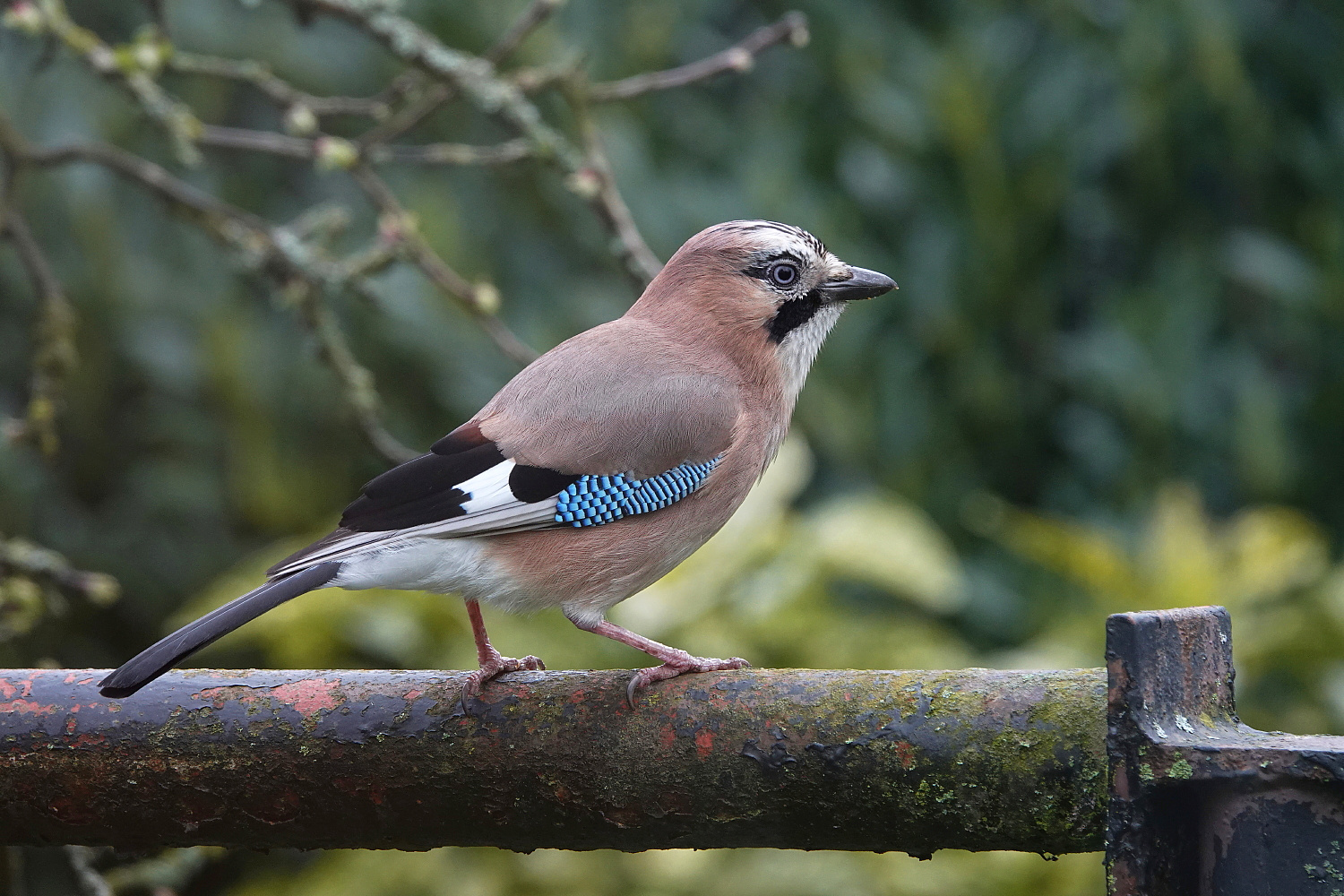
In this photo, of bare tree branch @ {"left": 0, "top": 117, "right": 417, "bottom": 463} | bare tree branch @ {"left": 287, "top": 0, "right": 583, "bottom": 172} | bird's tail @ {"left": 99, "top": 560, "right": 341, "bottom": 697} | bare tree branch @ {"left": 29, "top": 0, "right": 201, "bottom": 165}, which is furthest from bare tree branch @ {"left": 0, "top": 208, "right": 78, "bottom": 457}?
bird's tail @ {"left": 99, "top": 560, "right": 341, "bottom": 697}

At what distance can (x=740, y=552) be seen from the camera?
431 centimetres

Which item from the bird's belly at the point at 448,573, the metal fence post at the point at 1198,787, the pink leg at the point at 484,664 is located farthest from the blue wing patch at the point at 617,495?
the metal fence post at the point at 1198,787

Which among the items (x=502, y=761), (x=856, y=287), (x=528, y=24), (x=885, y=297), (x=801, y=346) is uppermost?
(x=528, y=24)

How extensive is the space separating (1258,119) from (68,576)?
4.78m

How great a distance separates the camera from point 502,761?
1.77 meters

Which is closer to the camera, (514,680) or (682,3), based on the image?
(514,680)

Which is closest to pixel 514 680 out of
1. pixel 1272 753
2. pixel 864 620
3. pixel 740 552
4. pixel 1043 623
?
pixel 1272 753

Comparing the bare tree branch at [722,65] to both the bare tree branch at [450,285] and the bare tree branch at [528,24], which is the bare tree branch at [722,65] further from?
the bare tree branch at [450,285]

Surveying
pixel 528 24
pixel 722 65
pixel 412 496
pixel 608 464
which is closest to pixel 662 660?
pixel 608 464

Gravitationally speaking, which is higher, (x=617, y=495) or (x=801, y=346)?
(x=801, y=346)

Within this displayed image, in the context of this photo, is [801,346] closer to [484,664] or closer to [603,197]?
[603,197]

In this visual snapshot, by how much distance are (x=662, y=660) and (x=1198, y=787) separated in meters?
1.14

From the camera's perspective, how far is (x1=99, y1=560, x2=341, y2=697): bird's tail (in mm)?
1693

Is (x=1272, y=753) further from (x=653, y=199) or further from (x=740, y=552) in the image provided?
(x=653, y=199)
